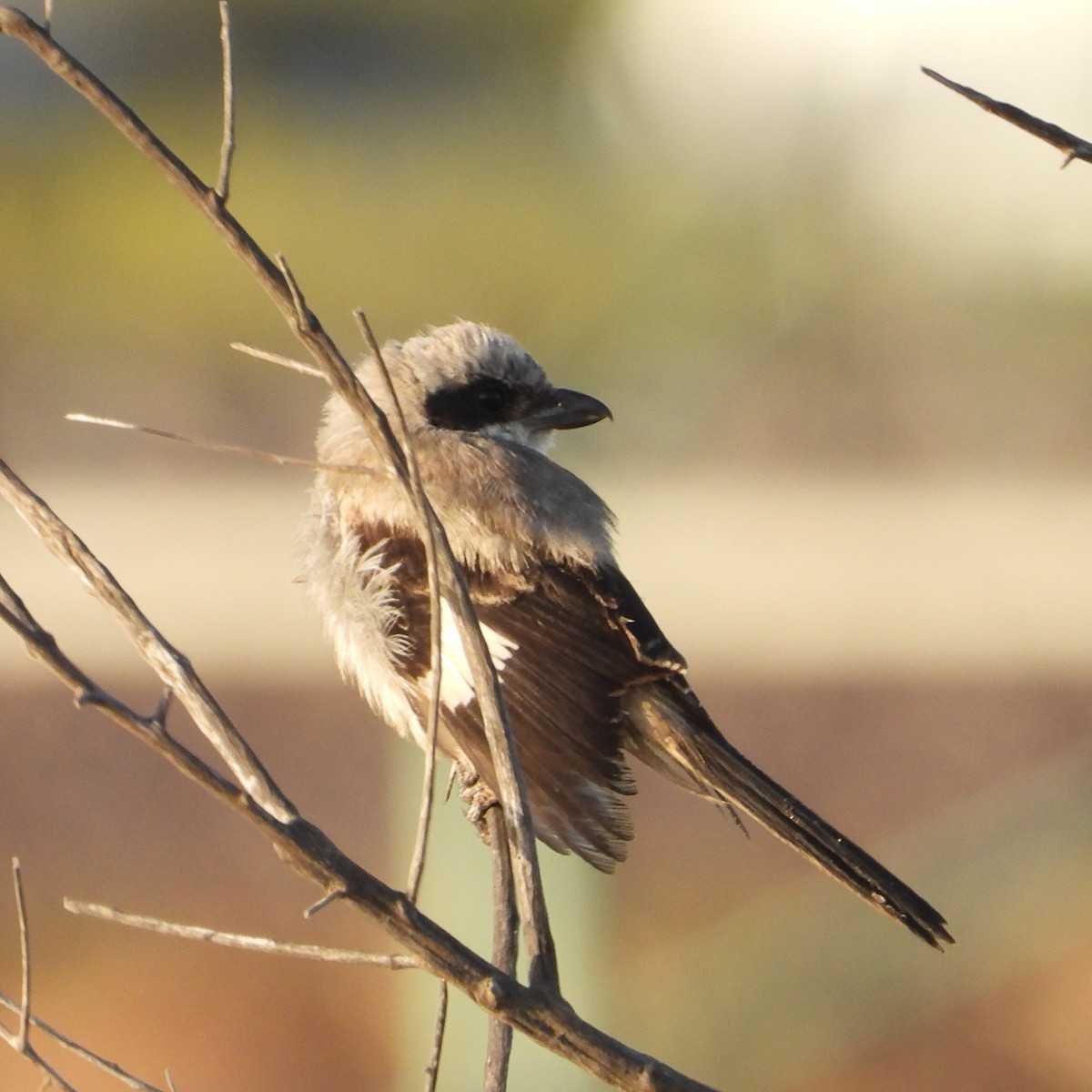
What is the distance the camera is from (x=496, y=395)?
1474 millimetres

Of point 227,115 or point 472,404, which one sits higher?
point 472,404

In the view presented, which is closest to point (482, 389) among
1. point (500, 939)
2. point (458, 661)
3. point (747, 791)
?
point (458, 661)

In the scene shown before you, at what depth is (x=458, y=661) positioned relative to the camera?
3.94 feet

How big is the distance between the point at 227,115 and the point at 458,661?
576 mm

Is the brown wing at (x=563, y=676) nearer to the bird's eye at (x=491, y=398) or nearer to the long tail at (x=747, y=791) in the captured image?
the long tail at (x=747, y=791)

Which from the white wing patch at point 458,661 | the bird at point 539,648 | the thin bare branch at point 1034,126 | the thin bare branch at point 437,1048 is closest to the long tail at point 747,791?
the bird at point 539,648

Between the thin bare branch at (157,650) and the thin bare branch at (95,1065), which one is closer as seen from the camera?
the thin bare branch at (157,650)

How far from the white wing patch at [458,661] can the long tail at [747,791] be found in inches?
5.3

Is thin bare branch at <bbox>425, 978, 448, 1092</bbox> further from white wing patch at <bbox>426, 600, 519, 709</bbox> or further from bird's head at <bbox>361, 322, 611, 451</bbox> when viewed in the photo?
bird's head at <bbox>361, 322, 611, 451</bbox>

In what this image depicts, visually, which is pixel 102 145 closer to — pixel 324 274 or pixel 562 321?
pixel 324 274

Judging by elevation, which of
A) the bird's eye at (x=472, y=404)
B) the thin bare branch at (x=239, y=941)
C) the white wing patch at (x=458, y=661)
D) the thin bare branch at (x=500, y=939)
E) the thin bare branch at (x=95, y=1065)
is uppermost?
the bird's eye at (x=472, y=404)

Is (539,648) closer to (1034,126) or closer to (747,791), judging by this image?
(747,791)

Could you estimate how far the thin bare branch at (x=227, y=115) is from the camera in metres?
0.72

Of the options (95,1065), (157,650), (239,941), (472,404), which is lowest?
(95,1065)
